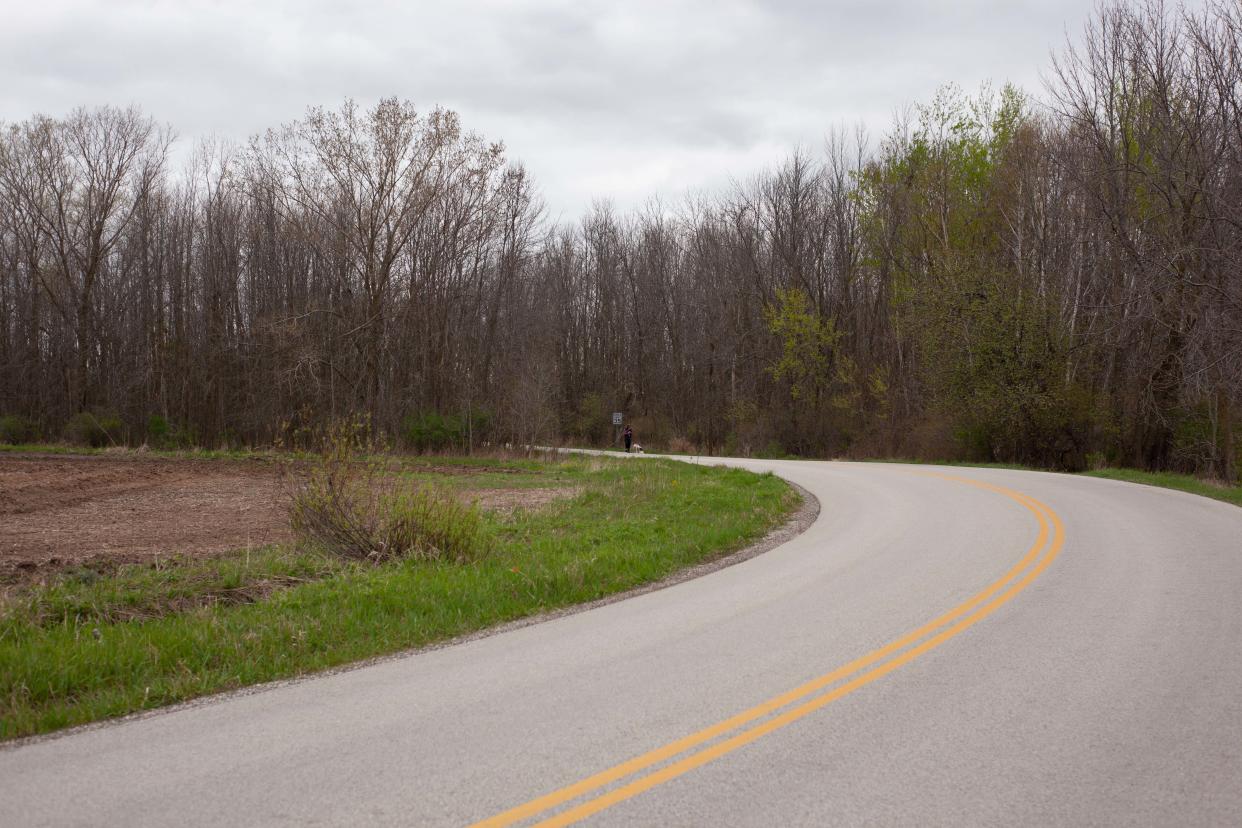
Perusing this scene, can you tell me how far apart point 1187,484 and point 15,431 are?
4671 centimetres

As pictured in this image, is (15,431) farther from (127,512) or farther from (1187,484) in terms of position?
(1187,484)

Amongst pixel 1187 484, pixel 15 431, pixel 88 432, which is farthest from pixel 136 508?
pixel 15 431

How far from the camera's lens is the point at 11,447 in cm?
3544

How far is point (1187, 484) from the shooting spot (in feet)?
64.4

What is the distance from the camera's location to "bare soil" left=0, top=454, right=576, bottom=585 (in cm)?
1133

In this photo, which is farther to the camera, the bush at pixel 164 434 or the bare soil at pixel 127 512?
the bush at pixel 164 434

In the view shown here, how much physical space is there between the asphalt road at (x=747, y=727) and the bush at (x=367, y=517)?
2871 mm

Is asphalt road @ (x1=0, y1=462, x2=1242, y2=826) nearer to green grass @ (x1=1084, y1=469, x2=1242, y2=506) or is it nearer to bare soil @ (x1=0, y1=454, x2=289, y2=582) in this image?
bare soil @ (x1=0, y1=454, x2=289, y2=582)

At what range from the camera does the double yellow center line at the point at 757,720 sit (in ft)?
12.7

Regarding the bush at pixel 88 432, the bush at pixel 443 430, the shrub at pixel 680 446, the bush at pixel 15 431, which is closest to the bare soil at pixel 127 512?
the bush at pixel 443 430

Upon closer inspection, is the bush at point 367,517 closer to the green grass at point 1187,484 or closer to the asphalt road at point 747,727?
the asphalt road at point 747,727

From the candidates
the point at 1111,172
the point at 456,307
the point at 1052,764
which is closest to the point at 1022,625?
the point at 1052,764

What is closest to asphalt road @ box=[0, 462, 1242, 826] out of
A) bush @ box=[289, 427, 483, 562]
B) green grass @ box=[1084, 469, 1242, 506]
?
bush @ box=[289, 427, 483, 562]

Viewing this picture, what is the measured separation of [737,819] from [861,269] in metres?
46.3
